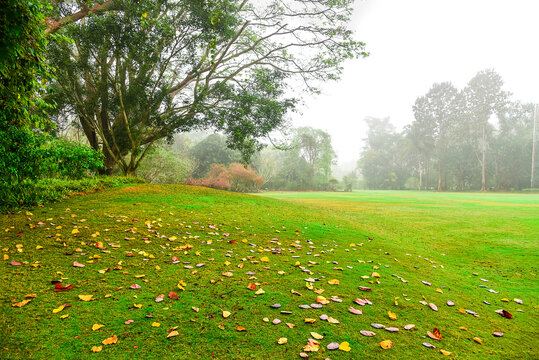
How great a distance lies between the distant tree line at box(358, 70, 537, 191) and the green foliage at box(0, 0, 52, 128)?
166ft

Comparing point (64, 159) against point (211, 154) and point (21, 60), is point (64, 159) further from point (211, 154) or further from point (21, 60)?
point (211, 154)

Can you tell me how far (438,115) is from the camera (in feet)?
157

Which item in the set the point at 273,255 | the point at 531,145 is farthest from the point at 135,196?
the point at 531,145

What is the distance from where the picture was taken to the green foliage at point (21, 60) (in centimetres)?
325

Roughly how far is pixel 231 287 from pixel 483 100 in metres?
52.8

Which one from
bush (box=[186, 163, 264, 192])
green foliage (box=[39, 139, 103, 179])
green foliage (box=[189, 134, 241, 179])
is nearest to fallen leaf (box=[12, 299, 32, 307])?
green foliage (box=[39, 139, 103, 179])

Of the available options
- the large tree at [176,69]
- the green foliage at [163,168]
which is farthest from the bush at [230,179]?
the large tree at [176,69]

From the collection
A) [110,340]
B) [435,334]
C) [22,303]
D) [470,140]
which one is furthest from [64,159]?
[470,140]

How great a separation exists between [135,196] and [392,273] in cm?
686

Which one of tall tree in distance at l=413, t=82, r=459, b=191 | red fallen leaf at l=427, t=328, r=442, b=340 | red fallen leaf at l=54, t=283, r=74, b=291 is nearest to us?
red fallen leaf at l=427, t=328, r=442, b=340

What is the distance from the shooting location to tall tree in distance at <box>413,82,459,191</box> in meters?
46.8

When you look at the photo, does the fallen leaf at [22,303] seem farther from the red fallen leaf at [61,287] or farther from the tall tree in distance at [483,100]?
the tall tree in distance at [483,100]

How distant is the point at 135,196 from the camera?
7.90m

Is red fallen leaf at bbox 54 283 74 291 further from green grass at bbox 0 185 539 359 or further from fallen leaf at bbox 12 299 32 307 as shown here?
fallen leaf at bbox 12 299 32 307
